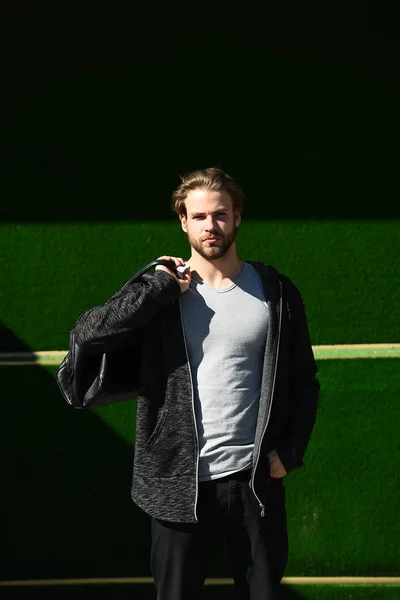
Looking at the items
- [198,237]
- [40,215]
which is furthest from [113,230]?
[198,237]

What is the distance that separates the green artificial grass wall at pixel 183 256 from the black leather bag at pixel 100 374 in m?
1.30

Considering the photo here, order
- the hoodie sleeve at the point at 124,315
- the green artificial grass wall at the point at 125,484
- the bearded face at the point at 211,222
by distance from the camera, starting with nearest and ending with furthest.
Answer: the hoodie sleeve at the point at 124,315
the bearded face at the point at 211,222
the green artificial grass wall at the point at 125,484

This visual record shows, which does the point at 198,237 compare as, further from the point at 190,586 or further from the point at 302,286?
the point at 302,286

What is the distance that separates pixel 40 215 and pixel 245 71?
1.12 metres

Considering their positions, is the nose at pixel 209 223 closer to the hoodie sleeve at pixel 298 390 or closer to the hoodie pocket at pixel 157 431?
the hoodie sleeve at pixel 298 390

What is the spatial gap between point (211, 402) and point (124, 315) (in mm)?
374

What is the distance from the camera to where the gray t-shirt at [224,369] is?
301 centimetres

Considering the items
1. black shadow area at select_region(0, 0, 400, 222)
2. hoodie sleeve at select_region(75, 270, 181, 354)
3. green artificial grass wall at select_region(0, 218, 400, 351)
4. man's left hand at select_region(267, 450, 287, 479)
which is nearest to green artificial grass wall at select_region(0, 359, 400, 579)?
green artificial grass wall at select_region(0, 218, 400, 351)

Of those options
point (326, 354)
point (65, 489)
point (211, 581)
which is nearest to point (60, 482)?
point (65, 489)

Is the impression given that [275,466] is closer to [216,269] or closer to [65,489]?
[216,269]

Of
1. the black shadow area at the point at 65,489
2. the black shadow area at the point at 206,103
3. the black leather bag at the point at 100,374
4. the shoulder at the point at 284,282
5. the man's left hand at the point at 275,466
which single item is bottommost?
the black shadow area at the point at 65,489

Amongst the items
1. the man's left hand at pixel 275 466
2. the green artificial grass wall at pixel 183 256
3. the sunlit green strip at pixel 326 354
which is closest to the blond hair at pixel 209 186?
the man's left hand at pixel 275 466

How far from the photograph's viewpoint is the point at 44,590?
447cm

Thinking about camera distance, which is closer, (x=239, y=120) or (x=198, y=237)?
(x=198, y=237)
